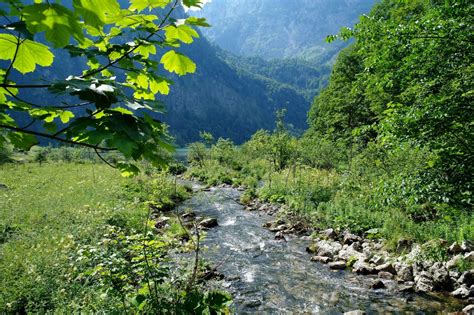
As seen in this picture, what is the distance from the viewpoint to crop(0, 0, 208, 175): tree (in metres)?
1.12

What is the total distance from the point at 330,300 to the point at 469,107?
5.26 meters

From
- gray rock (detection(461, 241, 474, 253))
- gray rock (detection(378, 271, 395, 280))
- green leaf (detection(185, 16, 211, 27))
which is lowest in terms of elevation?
gray rock (detection(378, 271, 395, 280))

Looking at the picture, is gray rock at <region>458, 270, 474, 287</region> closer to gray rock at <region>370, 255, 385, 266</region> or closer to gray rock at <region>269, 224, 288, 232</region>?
gray rock at <region>370, 255, 385, 266</region>

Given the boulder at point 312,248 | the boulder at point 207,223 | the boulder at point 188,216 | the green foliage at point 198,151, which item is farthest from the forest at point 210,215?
the green foliage at point 198,151

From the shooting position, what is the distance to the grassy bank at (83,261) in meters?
4.86

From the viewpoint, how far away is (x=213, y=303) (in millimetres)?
3844

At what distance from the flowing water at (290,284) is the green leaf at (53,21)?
568 cm

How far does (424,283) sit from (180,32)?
9.08m

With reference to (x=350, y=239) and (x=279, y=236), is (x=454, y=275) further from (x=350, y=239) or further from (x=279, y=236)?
(x=279, y=236)

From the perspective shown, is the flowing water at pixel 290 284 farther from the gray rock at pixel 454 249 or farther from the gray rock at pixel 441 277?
the gray rock at pixel 454 249

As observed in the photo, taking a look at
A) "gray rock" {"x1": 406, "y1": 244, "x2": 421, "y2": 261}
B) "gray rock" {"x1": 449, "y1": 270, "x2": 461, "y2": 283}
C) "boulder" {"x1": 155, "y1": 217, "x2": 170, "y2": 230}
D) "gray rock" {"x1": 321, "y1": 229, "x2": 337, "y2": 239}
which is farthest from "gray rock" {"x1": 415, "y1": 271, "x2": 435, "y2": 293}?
"boulder" {"x1": 155, "y1": 217, "x2": 170, "y2": 230}

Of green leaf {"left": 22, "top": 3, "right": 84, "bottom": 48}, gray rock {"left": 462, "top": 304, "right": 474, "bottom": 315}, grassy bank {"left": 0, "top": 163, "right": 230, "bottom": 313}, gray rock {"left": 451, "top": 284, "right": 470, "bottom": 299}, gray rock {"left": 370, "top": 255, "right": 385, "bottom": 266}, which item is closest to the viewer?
green leaf {"left": 22, "top": 3, "right": 84, "bottom": 48}

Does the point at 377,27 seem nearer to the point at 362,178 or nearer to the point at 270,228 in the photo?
the point at 270,228

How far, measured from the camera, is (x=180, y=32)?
5.80 feet
